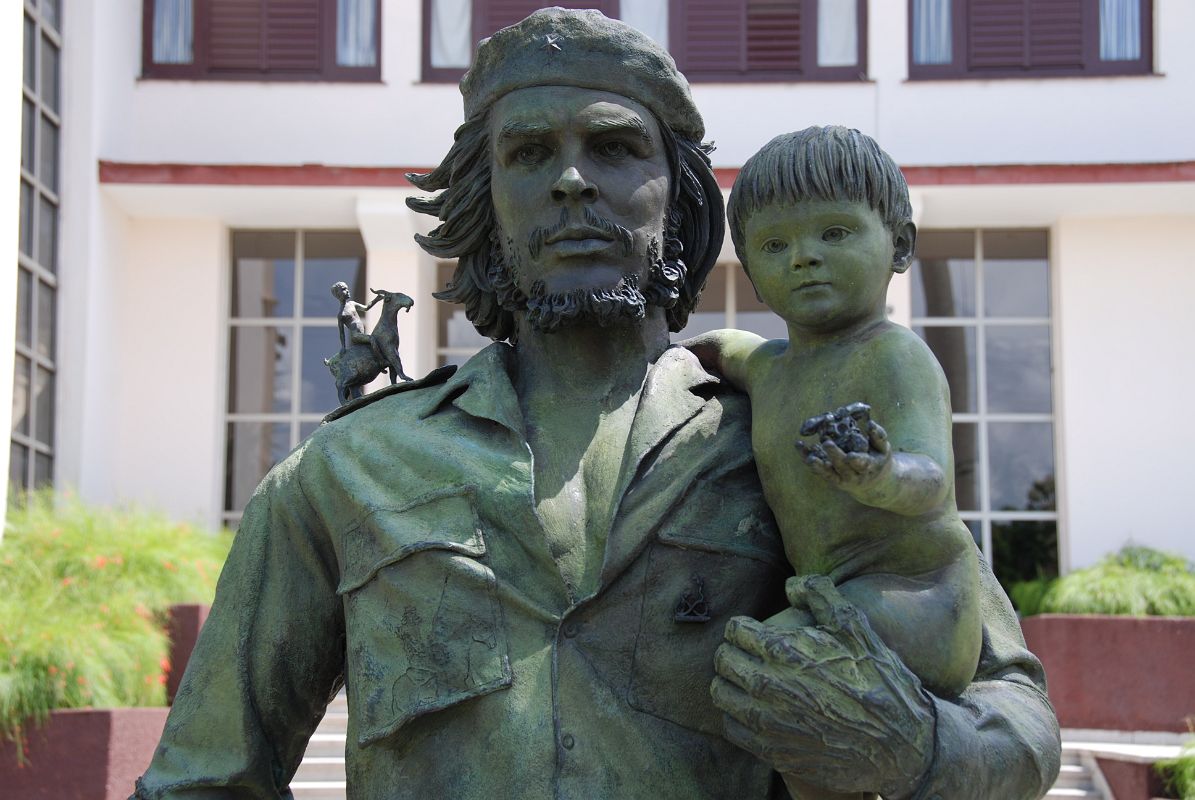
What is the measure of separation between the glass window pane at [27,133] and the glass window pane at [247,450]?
12.9ft

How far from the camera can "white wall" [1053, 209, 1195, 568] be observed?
67.7ft

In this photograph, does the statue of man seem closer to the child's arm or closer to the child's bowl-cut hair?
the child's arm

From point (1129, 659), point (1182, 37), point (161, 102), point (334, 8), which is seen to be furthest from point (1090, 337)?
point (161, 102)

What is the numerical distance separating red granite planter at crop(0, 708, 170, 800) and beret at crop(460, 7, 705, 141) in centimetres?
881

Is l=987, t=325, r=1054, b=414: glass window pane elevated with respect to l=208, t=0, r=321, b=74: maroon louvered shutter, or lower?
lower

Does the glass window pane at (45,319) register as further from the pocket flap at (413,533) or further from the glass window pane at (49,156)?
the pocket flap at (413,533)

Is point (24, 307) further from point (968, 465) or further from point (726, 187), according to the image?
point (968, 465)

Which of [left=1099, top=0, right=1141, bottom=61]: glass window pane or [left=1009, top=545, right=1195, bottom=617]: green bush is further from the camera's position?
[left=1099, top=0, right=1141, bottom=61]: glass window pane

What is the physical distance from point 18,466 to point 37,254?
6.86 ft

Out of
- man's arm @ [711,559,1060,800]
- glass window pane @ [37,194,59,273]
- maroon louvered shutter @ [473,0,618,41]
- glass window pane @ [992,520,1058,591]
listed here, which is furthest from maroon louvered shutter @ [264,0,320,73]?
man's arm @ [711,559,1060,800]

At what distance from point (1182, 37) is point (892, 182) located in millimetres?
18366

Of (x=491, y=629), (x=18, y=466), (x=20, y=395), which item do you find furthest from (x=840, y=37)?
(x=491, y=629)

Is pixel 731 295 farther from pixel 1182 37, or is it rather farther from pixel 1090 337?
pixel 1182 37

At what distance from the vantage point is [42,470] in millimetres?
19703
